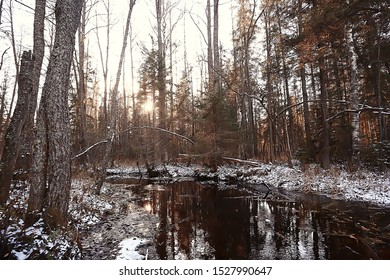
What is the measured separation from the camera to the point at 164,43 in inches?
723

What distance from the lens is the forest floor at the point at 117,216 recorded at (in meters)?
3.01

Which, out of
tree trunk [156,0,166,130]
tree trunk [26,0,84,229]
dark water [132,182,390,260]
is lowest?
dark water [132,182,390,260]

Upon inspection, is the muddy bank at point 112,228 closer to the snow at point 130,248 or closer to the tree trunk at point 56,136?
the snow at point 130,248

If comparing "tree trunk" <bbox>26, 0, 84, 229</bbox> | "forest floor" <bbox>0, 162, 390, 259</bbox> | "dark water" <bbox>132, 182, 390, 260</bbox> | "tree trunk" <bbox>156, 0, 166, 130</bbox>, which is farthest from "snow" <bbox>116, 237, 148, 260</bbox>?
"tree trunk" <bbox>156, 0, 166, 130</bbox>

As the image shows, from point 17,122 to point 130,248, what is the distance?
3.39 meters

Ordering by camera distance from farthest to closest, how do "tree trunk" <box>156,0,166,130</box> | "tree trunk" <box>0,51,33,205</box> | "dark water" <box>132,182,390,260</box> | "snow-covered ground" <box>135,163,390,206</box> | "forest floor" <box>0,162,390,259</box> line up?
"tree trunk" <box>156,0,166,130</box>
"snow-covered ground" <box>135,163,390,206</box>
"tree trunk" <box>0,51,33,205</box>
"dark water" <box>132,182,390,260</box>
"forest floor" <box>0,162,390,259</box>

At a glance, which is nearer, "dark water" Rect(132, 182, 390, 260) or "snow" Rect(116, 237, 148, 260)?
"snow" Rect(116, 237, 148, 260)

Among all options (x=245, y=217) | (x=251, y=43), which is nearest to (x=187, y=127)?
(x=251, y=43)

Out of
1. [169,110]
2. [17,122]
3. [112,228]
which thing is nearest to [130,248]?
→ [112,228]

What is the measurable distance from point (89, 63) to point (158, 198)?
13462mm

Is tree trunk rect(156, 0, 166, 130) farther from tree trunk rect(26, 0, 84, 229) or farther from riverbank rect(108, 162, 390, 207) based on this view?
tree trunk rect(26, 0, 84, 229)

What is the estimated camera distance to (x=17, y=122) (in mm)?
4629

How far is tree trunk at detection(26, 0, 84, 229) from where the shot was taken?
356cm

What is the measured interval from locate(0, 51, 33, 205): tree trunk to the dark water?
3.17 metres
